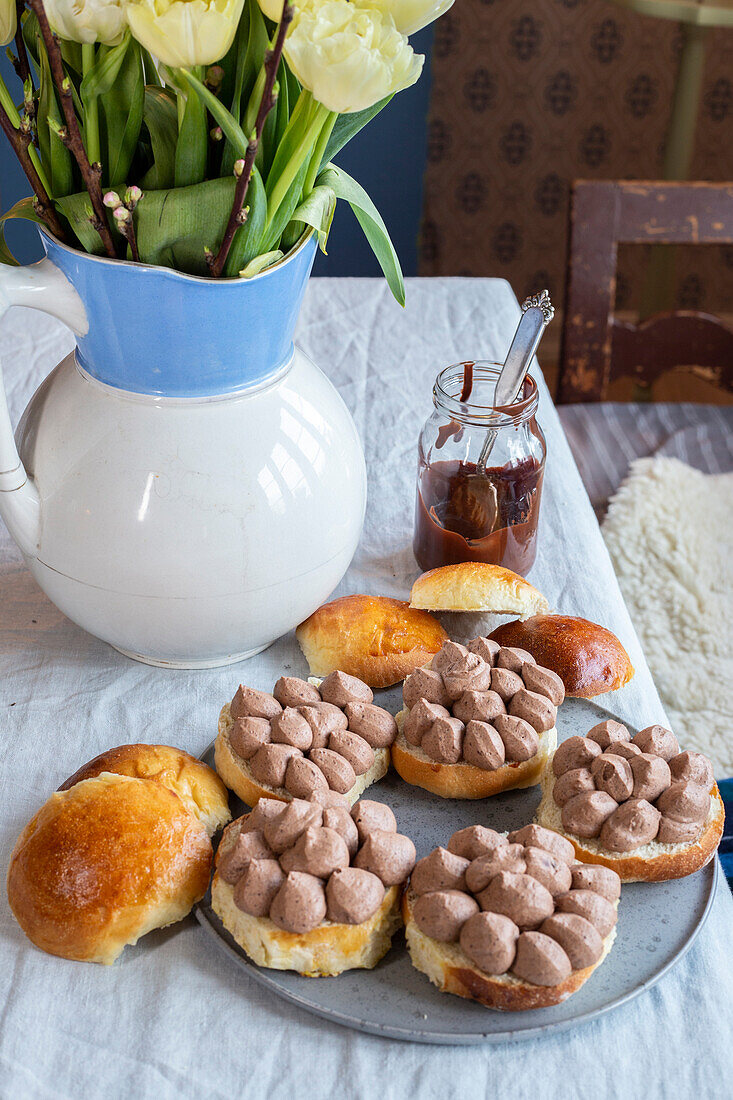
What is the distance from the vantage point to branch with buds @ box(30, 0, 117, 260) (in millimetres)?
495

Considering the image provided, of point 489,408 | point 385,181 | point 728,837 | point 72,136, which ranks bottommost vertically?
point 385,181

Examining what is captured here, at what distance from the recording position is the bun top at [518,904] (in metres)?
0.49

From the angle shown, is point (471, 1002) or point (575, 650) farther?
point (575, 650)

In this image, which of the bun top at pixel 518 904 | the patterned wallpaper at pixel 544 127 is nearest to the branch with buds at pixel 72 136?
the bun top at pixel 518 904

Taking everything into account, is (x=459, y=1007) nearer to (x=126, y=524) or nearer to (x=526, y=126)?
(x=126, y=524)

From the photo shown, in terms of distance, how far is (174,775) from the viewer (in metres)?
0.61

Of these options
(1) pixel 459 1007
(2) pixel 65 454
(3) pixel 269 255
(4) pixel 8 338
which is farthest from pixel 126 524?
(4) pixel 8 338

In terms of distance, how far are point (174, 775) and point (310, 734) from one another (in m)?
0.09

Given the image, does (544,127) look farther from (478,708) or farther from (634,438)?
(478,708)

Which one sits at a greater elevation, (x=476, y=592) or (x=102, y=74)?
(x=102, y=74)

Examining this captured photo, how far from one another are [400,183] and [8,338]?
1.73 meters

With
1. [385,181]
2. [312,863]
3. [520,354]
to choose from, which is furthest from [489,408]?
[385,181]

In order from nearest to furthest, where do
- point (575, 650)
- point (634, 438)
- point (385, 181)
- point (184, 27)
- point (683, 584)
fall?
point (184, 27) → point (575, 650) → point (683, 584) → point (634, 438) → point (385, 181)

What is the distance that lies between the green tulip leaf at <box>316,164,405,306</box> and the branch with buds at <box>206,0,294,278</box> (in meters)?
0.10
